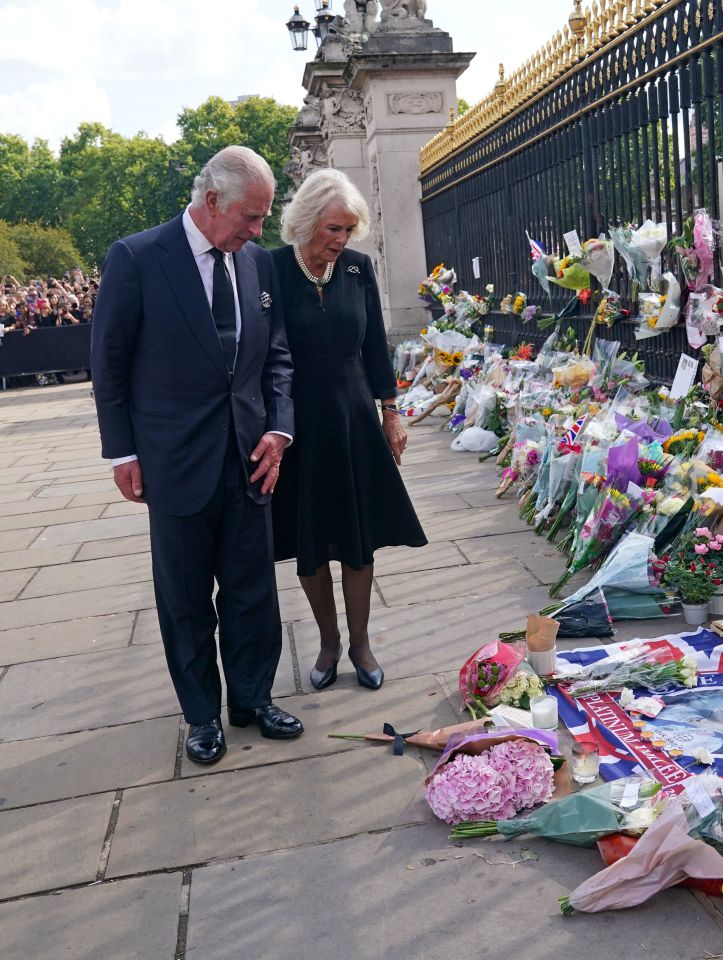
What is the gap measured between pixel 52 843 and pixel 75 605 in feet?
8.06

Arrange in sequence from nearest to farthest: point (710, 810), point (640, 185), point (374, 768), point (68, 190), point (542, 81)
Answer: point (710, 810) < point (374, 768) < point (640, 185) < point (542, 81) < point (68, 190)

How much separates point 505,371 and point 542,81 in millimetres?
2396

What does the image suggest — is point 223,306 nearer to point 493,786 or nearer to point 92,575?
point 493,786

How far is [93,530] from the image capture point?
7.03 meters

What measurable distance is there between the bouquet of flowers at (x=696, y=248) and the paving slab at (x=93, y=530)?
3896 millimetres

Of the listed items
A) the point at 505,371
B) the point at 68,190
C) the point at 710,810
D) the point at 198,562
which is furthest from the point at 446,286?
the point at 68,190

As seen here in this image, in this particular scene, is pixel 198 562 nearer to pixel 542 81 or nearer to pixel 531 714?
pixel 531 714

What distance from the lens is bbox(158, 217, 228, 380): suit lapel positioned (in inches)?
122

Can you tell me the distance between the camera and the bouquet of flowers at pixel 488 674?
3373 mm

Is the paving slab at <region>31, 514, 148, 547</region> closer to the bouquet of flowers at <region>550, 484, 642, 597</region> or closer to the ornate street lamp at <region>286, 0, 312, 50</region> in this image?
the bouquet of flowers at <region>550, 484, 642, 597</region>

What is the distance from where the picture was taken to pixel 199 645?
3355 mm

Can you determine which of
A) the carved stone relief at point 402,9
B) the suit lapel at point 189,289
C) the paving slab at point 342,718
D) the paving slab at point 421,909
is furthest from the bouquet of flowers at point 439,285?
the paving slab at point 421,909

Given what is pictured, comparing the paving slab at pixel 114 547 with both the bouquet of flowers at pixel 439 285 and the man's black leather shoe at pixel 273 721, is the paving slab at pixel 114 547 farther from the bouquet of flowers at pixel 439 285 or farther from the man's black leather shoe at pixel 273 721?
the bouquet of flowers at pixel 439 285

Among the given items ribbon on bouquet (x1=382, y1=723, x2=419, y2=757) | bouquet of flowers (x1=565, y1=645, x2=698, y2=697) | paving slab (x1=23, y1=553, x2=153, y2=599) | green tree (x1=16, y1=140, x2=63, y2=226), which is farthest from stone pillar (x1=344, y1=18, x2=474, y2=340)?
green tree (x1=16, y1=140, x2=63, y2=226)
